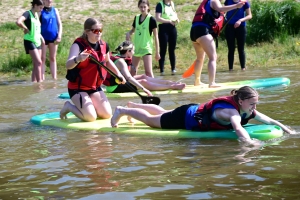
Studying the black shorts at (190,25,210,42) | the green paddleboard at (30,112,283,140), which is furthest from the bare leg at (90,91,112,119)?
the black shorts at (190,25,210,42)

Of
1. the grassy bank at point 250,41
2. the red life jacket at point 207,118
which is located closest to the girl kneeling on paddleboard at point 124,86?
the red life jacket at point 207,118

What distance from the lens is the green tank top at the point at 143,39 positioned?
11.2 meters

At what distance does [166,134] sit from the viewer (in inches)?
245

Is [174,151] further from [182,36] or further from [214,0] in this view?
[182,36]

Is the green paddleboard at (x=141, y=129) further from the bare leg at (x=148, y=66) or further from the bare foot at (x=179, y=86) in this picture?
the bare leg at (x=148, y=66)

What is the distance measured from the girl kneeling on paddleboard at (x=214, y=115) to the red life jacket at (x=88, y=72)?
0.80m

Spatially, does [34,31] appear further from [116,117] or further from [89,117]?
[116,117]

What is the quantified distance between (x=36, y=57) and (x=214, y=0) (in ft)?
13.1

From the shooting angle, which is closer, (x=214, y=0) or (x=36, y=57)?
(x=214, y=0)

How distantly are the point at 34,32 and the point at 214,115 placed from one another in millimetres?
6550

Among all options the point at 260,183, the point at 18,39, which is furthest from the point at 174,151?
the point at 18,39

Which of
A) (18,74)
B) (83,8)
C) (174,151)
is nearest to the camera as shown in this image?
(174,151)

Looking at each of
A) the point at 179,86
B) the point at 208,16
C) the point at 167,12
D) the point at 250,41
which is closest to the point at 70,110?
the point at 179,86

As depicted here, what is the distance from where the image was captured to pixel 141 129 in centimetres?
656
